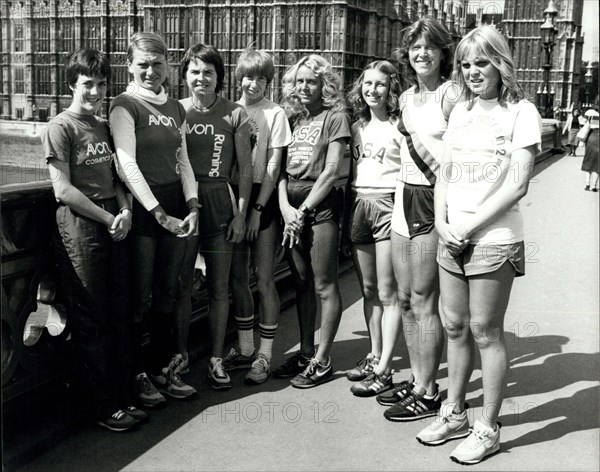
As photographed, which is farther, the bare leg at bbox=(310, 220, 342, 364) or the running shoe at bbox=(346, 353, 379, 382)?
the running shoe at bbox=(346, 353, 379, 382)

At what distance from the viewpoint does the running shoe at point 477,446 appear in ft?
8.89

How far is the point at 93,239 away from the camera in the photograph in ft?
9.35

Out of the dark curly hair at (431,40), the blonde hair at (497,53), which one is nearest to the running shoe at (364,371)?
the dark curly hair at (431,40)

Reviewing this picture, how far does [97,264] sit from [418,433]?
1.52 metres

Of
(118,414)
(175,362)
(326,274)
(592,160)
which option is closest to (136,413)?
(118,414)

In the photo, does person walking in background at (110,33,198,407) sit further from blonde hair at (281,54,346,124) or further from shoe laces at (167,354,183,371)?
blonde hair at (281,54,346,124)

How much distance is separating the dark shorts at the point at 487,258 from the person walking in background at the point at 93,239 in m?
1.39

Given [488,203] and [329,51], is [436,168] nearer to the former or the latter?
[488,203]

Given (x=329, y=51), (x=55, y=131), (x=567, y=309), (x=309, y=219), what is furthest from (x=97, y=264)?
(x=329, y=51)

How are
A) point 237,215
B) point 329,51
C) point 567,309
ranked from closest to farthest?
point 237,215, point 567,309, point 329,51

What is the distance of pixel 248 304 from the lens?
3.68 meters

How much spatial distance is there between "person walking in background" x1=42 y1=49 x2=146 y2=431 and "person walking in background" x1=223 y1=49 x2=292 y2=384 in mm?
739

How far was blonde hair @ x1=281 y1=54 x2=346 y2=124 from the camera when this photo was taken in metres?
3.47

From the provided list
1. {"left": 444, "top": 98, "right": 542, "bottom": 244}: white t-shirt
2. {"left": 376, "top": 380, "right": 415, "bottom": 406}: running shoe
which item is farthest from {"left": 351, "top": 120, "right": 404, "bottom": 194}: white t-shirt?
{"left": 376, "top": 380, "right": 415, "bottom": 406}: running shoe
